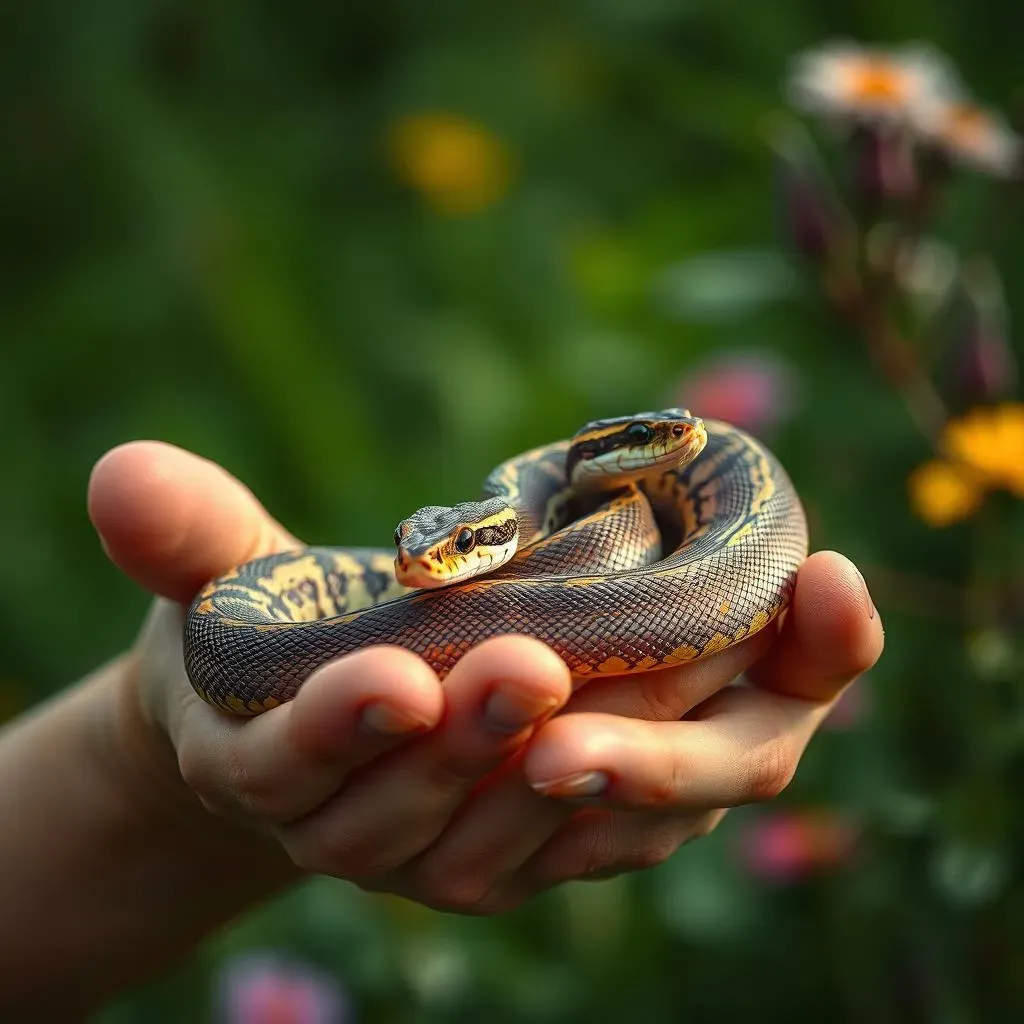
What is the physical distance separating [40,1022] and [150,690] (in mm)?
1020

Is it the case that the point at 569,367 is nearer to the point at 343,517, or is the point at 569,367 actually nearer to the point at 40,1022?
the point at 343,517

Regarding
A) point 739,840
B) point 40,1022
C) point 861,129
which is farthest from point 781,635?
point 40,1022

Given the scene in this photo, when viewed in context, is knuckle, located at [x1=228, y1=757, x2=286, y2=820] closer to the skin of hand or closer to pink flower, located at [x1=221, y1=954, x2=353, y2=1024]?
the skin of hand

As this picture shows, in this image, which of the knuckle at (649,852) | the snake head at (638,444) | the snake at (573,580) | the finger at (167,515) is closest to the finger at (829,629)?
the snake at (573,580)

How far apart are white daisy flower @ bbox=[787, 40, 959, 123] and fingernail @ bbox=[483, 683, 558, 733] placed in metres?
2.36

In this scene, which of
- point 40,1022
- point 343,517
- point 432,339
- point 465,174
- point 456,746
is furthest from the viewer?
point 465,174

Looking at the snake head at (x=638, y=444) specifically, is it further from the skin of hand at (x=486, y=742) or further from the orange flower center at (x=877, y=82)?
the orange flower center at (x=877, y=82)

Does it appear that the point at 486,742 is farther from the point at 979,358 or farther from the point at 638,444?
the point at 979,358

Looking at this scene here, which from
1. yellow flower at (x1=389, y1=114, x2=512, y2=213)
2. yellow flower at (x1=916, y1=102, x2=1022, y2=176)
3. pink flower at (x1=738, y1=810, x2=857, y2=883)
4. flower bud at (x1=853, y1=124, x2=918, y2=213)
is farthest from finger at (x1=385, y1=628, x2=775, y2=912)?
yellow flower at (x1=389, y1=114, x2=512, y2=213)

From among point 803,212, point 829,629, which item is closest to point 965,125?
point 803,212

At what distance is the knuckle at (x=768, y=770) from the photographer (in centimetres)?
238

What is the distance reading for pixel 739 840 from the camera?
3863mm

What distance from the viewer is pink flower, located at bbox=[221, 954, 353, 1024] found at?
3.57m

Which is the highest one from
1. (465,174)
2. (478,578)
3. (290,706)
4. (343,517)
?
(290,706)
